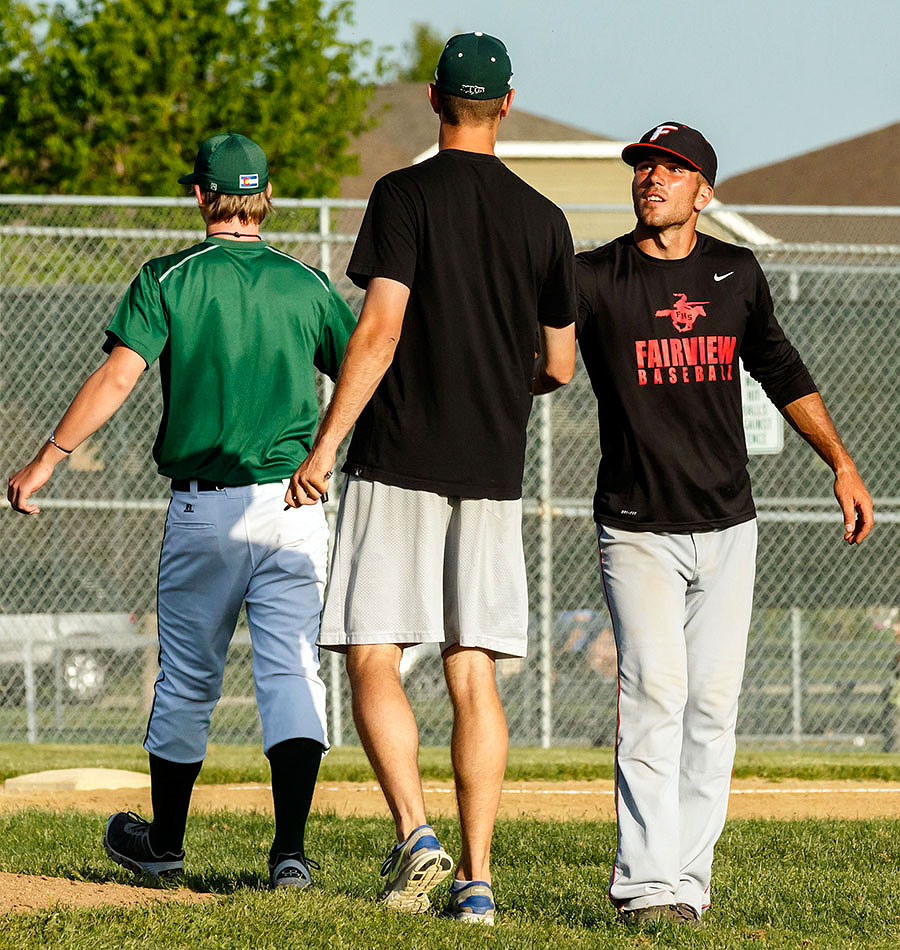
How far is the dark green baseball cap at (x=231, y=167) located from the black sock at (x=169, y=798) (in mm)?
1778

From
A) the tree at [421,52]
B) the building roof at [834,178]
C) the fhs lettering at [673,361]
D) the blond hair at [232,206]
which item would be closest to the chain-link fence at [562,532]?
the blond hair at [232,206]

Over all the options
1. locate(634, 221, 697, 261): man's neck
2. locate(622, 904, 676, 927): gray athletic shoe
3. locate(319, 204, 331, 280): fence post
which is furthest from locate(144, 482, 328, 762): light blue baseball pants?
locate(319, 204, 331, 280): fence post

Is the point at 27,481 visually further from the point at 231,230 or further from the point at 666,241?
the point at 666,241

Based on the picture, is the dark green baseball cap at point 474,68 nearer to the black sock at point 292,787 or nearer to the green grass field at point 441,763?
the black sock at point 292,787

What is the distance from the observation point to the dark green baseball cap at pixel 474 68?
405cm

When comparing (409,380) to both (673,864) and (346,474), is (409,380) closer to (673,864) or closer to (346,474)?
(346,474)

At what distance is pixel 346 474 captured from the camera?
4.13 meters

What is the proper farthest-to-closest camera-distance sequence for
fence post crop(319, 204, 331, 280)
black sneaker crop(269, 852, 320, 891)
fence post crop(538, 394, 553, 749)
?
fence post crop(538, 394, 553, 749), fence post crop(319, 204, 331, 280), black sneaker crop(269, 852, 320, 891)

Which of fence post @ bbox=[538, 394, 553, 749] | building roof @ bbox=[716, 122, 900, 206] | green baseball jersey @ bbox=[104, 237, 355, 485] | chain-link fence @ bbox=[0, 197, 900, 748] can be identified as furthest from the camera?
building roof @ bbox=[716, 122, 900, 206]

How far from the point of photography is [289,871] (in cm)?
442

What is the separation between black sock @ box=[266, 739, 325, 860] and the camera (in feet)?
14.7

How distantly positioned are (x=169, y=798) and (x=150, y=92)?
46.0 ft

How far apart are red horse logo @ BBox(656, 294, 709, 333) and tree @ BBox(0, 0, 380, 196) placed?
12.9m

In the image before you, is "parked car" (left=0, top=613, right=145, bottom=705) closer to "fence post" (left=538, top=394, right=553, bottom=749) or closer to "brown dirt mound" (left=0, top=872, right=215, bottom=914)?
"fence post" (left=538, top=394, right=553, bottom=749)
